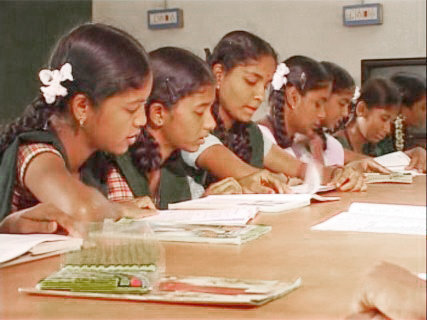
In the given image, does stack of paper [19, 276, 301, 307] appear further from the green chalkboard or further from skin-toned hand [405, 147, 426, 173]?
the green chalkboard

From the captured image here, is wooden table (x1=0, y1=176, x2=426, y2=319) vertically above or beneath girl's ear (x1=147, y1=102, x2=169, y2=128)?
beneath

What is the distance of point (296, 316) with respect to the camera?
60cm

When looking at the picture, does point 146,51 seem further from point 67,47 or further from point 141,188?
point 141,188

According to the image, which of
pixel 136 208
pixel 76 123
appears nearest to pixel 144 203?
pixel 136 208

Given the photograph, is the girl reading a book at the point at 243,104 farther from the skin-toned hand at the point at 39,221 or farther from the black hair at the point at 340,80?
the skin-toned hand at the point at 39,221

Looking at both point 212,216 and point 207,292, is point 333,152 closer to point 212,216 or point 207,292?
point 212,216

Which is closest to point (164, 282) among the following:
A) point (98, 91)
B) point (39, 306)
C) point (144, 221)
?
point (39, 306)

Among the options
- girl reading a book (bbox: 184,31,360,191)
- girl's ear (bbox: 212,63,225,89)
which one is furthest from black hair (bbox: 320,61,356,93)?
girl's ear (bbox: 212,63,225,89)

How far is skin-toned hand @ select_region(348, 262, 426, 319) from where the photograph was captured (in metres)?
0.55

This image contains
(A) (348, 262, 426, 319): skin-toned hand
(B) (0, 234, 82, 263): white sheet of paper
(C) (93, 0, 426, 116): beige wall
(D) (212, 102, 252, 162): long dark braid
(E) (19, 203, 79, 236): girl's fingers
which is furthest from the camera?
(D) (212, 102, 252, 162): long dark braid

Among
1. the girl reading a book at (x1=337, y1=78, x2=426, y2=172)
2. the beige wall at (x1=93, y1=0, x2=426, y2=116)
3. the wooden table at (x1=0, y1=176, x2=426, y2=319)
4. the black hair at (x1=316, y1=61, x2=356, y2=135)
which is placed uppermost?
the beige wall at (x1=93, y1=0, x2=426, y2=116)

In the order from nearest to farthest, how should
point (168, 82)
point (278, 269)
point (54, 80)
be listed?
point (278, 269) → point (54, 80) → point (168, 82)

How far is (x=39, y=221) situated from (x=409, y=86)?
0.46 meters

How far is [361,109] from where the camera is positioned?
0.99m
